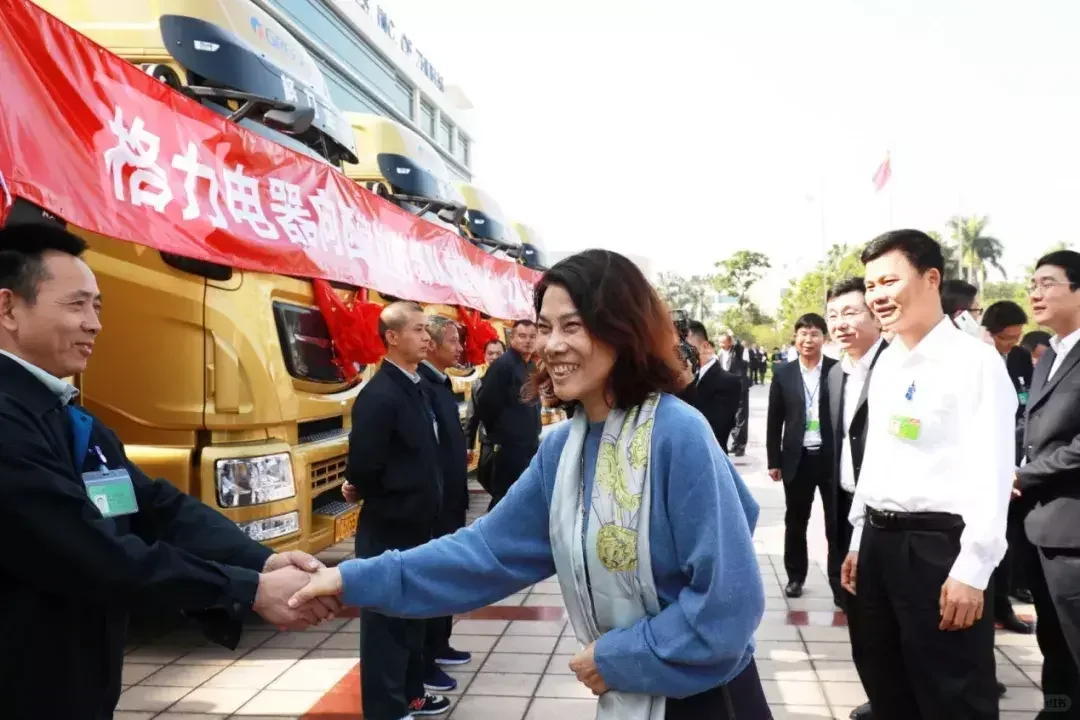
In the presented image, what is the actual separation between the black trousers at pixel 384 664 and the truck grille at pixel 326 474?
3.74ft

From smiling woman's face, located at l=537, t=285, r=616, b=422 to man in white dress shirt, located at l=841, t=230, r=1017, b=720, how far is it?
126 centimetres

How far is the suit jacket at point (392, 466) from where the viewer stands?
11.0 feet

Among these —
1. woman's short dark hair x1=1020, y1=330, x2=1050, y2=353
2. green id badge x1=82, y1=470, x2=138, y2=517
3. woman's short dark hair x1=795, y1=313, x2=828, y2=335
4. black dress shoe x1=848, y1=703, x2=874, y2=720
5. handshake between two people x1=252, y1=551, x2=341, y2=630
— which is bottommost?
black dress shoe x1=848, y1=703, x2=874, y2=720

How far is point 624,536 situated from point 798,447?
388 cm

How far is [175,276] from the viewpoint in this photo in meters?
3.71

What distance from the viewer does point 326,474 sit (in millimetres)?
4387

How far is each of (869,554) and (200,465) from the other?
2.81m

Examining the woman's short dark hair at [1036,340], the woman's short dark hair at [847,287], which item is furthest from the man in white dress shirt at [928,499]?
the woman's short dark hair at [1036,340]

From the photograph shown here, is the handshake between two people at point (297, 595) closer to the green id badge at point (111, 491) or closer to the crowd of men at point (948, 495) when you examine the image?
the green id badge at point (111, 491)

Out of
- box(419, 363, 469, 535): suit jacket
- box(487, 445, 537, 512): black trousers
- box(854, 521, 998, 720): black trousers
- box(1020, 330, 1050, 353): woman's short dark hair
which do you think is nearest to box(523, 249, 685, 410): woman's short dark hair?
box(854, 521, 998, 720): black trousers

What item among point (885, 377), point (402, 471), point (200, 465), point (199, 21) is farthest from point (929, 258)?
point (199, 21)

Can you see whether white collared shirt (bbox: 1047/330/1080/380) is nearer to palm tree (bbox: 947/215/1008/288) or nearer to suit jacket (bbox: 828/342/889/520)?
suit jacket (bbox: 828/342/889/520)

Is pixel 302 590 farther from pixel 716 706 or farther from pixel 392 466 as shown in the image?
pixel 392 466

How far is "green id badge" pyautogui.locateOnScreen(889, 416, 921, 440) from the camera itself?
2.38m
